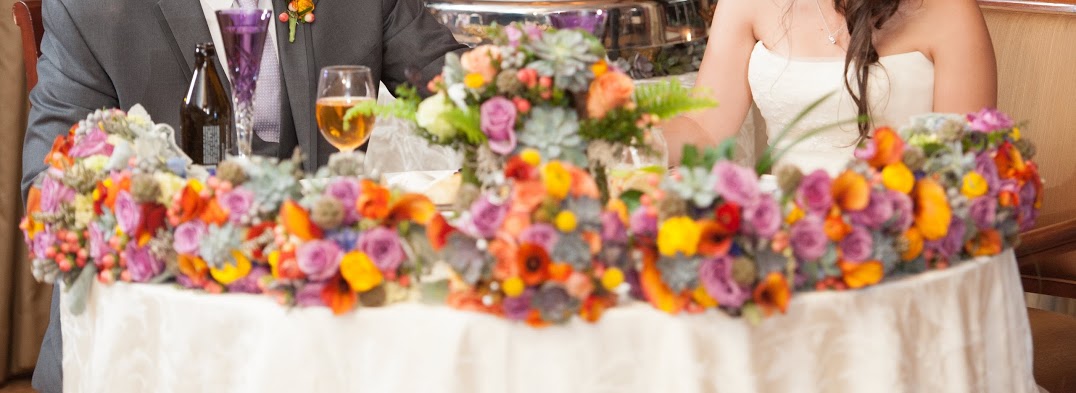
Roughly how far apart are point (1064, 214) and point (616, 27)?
1.51 meters

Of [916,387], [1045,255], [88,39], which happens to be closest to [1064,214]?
[1045,255]

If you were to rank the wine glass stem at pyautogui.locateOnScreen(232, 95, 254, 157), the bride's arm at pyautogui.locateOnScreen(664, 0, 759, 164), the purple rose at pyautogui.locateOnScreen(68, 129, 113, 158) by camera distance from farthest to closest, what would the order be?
the bride's arm at pyautogui.locateOnScreen(664, 0, 759, 164) → the wine glass stem at pyautogui.locateOnScreen(232, 95, 254, 157) → the purple rose at pyautogui.locateOnScreen(68, 129, 113, 158)

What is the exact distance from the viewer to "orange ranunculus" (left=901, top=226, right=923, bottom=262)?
1656mm

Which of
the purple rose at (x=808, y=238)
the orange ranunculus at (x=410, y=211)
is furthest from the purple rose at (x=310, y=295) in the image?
the purple rose at (x=808, y=238)

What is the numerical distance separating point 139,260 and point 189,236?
0.11m

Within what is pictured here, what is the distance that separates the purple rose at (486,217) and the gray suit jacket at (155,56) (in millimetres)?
1521

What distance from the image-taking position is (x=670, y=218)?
151 centimetres

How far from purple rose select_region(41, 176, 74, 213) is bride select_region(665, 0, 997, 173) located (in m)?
1.44

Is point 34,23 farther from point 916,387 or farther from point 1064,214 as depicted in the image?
point 1064,214

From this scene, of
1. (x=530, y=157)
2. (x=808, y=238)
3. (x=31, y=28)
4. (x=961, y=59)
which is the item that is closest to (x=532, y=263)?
(x=530, y=157)

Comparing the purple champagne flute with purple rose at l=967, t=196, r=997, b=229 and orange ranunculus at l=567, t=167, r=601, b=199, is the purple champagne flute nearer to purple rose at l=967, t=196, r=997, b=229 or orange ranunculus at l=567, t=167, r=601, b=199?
orange ranunculus at l=567, t=167, r=601, b=199

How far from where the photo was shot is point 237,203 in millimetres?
1613

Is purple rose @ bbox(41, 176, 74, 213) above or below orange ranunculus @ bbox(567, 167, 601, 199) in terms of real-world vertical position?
below

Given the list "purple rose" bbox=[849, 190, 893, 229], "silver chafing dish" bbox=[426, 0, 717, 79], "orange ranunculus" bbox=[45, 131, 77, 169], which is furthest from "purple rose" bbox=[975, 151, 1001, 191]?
"silver chafing dish" bbox=[426, 0, 717, 79]
